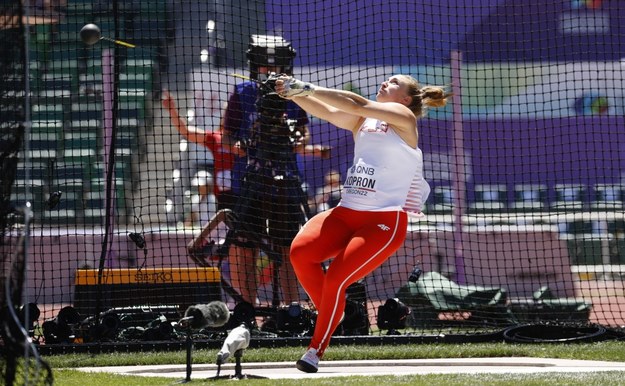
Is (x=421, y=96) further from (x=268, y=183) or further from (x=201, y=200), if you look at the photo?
(x=201, y=200)

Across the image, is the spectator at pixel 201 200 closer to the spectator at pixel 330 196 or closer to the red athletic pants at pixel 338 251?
the spectator at pixel 330 196

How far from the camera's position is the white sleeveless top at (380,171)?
568 cm

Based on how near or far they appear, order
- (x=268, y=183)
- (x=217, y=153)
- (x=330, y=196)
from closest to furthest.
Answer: (x=268, y=183)
(x=217, y=153)
(x=330, y=196)

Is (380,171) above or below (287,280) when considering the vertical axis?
above

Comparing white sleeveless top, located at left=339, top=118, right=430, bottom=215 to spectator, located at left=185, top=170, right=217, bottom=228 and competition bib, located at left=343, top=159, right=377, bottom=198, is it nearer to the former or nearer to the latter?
competition bib, located at left=343, top=159, right=377, bottom=198

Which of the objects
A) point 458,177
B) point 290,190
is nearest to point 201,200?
point 458,177

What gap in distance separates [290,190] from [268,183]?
198mm

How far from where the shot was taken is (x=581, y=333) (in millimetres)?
7859

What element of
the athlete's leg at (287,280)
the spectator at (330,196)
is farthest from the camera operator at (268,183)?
the spectator at (330,196)

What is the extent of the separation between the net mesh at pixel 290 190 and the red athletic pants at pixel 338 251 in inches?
60.6

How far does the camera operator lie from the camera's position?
872 cm

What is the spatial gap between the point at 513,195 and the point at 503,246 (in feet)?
5.44

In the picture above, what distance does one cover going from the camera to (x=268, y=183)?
28.7ft

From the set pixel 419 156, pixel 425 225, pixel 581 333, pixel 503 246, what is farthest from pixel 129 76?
pixel 419 156
